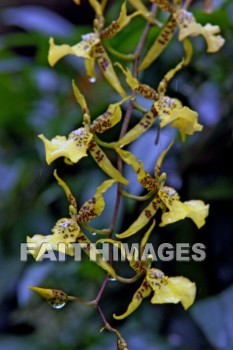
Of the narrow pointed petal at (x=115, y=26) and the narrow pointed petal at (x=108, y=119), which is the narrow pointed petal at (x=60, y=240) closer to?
the narrow pointed petal at (x=108, y=119)

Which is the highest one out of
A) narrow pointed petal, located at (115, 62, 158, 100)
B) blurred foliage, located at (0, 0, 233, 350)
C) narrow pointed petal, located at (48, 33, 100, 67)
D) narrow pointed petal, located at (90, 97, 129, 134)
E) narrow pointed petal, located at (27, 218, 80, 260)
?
narrow pointed petal, located at (48, 33, 100, 67)

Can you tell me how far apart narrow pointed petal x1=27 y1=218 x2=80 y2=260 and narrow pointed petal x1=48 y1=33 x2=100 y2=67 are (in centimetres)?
21

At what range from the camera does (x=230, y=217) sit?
3.51 ft

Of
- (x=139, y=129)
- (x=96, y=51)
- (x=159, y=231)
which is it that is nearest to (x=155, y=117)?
(x=139, y=129)

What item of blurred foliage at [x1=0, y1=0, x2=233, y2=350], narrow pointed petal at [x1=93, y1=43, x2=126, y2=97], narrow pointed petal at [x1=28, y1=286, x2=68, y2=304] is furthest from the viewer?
blurred foliage at [x1=0, y1=0, x2=233, y2=350]

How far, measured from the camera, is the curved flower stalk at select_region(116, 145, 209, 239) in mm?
622

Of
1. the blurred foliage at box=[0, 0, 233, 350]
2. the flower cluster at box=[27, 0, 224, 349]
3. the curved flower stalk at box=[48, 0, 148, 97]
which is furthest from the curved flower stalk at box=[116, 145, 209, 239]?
the blurred foliage at box=[0, 0, 233, 350]

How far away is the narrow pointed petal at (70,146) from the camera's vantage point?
603 mm

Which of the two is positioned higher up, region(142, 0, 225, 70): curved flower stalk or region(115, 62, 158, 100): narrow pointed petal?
region(142, 0, 225, 70): curved flower stalk

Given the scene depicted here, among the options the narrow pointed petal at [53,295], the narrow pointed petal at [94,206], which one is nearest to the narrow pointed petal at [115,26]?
the narrow pointed petal at [94,206]

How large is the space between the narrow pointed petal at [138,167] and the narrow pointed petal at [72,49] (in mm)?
156

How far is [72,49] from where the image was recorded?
0.73m

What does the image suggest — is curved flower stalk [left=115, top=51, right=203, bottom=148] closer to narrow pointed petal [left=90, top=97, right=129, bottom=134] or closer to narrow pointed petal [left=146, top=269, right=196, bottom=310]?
narrow pointed petal [left=90, top=97, right=129, bottom=134]

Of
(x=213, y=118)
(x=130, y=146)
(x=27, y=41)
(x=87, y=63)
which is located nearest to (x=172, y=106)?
(x=87, y=63)
